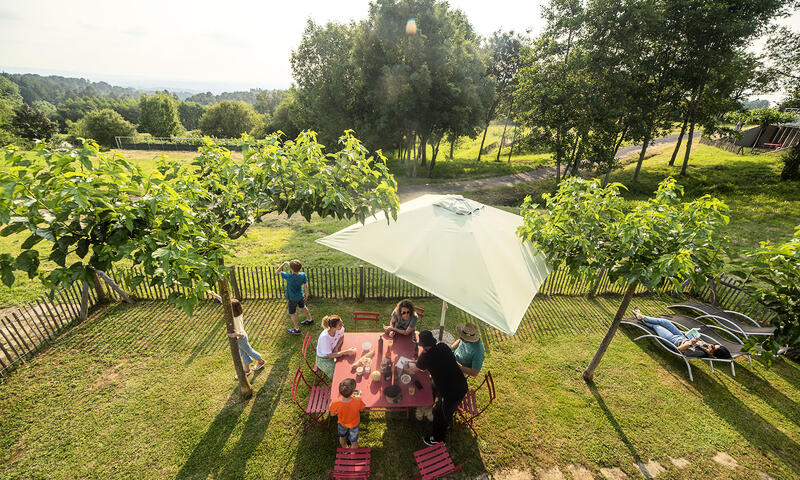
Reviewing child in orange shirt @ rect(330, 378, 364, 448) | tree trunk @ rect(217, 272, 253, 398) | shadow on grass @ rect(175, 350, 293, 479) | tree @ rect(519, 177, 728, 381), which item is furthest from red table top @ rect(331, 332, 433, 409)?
tree @ rect(519, 177, 728, 381)

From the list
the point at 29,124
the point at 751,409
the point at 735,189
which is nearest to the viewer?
the point at 751,409

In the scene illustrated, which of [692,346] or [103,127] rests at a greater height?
[103,127]

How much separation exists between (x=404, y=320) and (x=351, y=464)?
110 inches

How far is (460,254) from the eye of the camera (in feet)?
19.6

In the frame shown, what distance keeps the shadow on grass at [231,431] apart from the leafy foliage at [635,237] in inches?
254

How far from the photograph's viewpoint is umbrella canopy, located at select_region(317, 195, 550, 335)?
554 cm

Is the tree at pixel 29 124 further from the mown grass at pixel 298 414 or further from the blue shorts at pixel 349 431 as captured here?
the blue shorts at pixel 349 431

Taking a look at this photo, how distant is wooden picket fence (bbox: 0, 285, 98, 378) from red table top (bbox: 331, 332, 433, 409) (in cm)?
638

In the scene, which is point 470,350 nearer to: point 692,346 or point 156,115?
point 692,346

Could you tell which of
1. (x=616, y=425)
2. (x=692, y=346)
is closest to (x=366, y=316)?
(x=616, y=425)

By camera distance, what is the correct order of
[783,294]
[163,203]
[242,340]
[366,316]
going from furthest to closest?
1. [366,316]
2. [242,340]
3. [783,294]
4. [163,203]

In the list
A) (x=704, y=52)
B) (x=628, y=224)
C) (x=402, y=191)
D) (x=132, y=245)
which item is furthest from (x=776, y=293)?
(x=704, y=52)

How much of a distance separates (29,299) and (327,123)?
21.5 meters

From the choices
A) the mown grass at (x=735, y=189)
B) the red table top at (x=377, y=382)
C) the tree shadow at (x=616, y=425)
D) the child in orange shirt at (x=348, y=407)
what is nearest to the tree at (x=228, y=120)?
the mown grass at (x=735, y=189)
